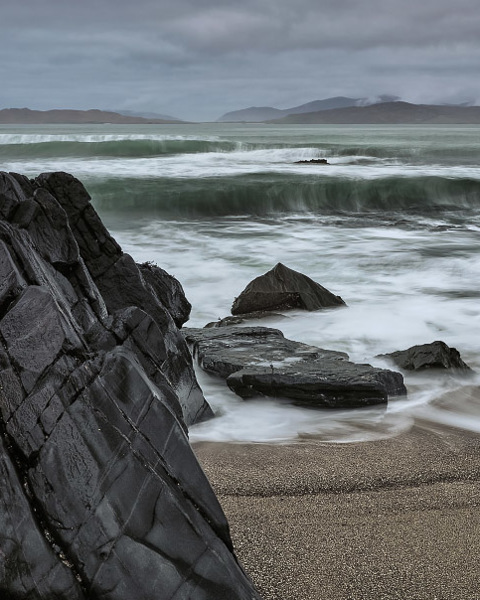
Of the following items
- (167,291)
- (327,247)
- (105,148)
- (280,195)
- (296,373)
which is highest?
(105,148)

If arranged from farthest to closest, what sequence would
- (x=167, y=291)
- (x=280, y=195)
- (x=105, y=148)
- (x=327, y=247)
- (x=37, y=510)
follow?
(x=105, y=148)
(x=280, y=195)
(x=327, y=247)
(x=167, y=291)
(x=37, y=510)

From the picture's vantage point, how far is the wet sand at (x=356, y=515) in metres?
3.34

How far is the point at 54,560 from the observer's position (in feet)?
8.85

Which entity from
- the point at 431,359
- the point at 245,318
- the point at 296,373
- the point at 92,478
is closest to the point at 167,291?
the point at 296,373

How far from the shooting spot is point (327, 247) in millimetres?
15773

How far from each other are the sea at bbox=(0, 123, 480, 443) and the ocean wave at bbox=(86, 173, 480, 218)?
6 centimetres

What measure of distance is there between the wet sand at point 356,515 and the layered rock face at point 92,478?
0.61 meters

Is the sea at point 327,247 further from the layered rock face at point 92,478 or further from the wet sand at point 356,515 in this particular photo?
the layered rock face at point 92,478

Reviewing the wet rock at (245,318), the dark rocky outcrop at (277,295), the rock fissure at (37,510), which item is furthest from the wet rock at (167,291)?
the rock fissure at (37,510)

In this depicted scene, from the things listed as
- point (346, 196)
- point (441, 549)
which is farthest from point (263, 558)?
point (346, 196)

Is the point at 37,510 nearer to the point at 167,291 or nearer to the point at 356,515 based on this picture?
the point at 356,515

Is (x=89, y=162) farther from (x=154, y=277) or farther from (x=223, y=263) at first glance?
(x=154, y=277)

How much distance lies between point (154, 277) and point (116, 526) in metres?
4.30

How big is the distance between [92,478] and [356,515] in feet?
5.80
